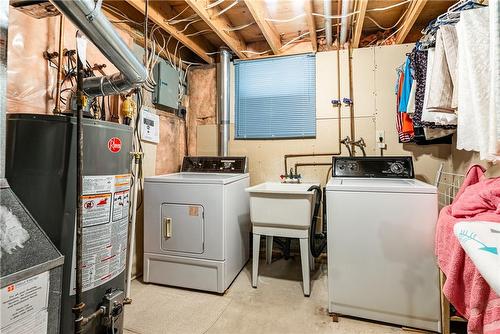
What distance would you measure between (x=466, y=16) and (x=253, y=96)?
198 cm

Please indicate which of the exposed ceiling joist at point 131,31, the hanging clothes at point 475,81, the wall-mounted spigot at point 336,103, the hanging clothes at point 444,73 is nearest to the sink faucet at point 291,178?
the wall-mounted spigot at point 336,103

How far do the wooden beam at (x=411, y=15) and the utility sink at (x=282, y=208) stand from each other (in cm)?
162

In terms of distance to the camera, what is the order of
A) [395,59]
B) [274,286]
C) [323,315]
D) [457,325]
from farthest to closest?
[395,59] → [274,286] → [323,315] → [457,325]

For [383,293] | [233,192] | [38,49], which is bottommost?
[383,293]

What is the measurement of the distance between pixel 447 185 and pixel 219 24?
2.49 metres

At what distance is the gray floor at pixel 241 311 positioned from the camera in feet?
5.30

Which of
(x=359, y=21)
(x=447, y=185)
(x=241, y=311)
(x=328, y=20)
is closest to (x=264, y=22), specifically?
(x=328, y=20)

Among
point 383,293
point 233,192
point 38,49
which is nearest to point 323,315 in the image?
point 383,293

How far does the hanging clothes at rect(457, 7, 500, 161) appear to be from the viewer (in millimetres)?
1129

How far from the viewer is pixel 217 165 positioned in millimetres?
2709

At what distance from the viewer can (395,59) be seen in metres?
2.54

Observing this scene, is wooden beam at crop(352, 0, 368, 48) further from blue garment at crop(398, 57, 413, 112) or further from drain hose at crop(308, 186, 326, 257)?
drain hose at crop(308, 186, 326, 257)

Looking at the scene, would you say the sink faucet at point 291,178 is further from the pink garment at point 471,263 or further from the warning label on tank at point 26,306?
the warning label on tank at point 26,306

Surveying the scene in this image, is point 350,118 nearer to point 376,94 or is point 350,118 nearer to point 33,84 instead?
point 376,94
